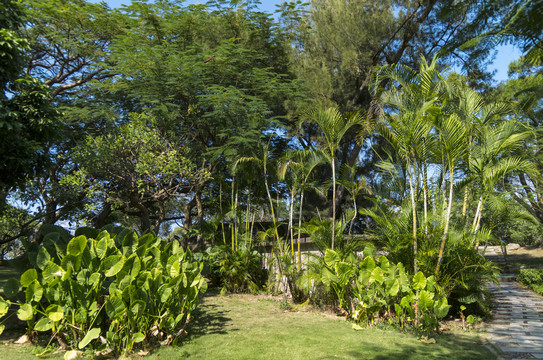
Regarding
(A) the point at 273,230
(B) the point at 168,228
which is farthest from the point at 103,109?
(B) the point at 168,228

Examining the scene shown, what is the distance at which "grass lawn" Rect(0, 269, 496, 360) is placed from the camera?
13.8 ft

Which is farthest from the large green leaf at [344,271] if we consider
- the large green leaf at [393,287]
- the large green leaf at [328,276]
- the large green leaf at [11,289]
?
the large green leaf at [11,289]

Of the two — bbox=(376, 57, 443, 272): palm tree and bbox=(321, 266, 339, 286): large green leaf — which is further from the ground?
bbox=(376, 57, 443, 272): palm tree

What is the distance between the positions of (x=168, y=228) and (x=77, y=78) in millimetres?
24212

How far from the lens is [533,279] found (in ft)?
36.1

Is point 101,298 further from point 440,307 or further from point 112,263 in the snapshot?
point 440,307

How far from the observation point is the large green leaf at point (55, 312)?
13.0 feet

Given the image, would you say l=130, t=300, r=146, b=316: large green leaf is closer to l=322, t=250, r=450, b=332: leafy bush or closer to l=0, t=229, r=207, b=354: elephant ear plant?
l=0, t=229, r=207, b=354: elephant ear plant

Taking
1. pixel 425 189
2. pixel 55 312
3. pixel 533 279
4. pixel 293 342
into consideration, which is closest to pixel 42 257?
pixel 55 312

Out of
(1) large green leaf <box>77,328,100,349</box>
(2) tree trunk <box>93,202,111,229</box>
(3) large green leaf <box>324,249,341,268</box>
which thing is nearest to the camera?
(1) large green leaf <box>77,328,100,349</box>

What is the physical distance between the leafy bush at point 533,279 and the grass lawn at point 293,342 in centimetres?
664

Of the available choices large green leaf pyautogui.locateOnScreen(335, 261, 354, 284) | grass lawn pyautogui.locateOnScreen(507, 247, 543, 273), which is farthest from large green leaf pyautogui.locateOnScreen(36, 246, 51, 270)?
grass lawn pyautogui.locateOnScreen(507, 247, 543, 273)

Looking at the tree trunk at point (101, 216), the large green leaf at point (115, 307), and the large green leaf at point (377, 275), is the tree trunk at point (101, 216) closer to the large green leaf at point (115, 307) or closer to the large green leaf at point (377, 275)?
the large green leaf at point (115, 307)

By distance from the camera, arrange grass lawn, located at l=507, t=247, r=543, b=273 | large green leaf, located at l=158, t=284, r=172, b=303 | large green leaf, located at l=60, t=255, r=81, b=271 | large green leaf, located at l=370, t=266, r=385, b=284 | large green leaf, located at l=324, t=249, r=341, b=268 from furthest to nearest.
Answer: grass lawn, located at l=507, t=247, r=543, b=273 < large green leaf, located at l=324, t=249, r=341, b=268 < large green leaf, located at l=370, t=266, r=385, b=284 < large green leaf, located at l=158, t=284, r=172, b=303 < large green leaf, located at l=60, t=255, r=81, b=271
